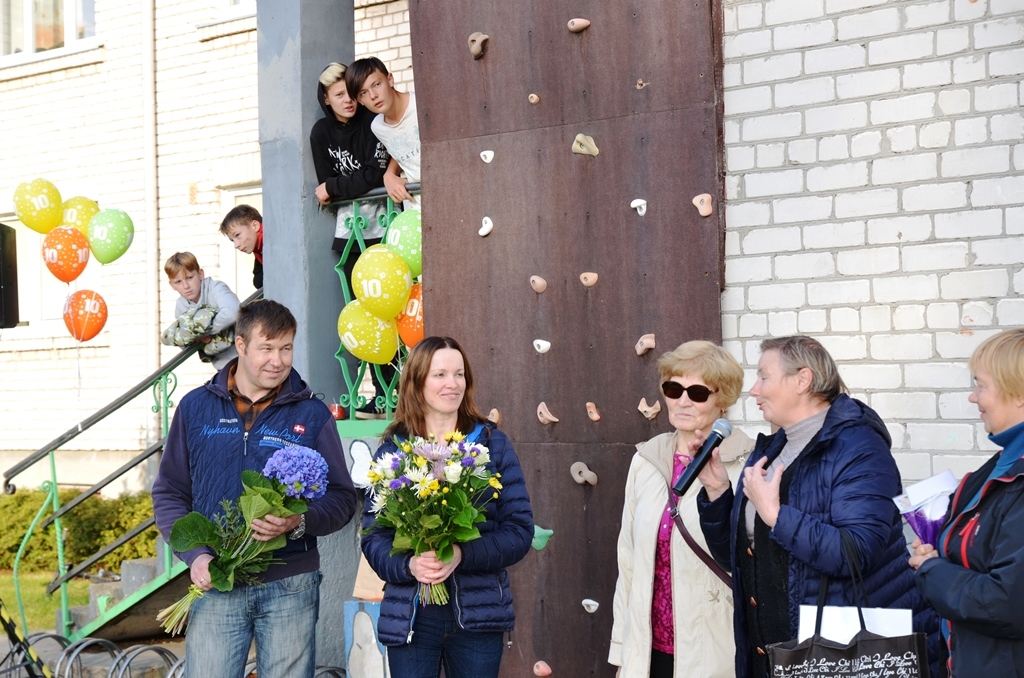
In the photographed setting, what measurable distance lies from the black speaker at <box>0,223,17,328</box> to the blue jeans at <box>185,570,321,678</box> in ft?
12.2

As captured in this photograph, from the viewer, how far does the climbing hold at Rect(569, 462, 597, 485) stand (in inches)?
215

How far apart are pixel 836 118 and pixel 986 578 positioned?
2.72 metres

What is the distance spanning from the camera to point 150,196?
479 inches

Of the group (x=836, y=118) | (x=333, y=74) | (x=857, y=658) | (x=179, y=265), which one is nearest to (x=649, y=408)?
(x=836, y=118)

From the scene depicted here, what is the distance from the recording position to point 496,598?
12.2 feet

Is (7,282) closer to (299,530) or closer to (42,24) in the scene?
(299,530)

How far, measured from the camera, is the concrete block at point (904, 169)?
4.71 meters

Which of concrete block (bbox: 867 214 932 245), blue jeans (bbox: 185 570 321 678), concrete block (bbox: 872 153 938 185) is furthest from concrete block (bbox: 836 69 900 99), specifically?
blue jeans (bbox: 185 570 321 678)

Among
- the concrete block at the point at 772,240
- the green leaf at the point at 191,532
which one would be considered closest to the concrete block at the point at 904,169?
the concrete block at the point at 772,240

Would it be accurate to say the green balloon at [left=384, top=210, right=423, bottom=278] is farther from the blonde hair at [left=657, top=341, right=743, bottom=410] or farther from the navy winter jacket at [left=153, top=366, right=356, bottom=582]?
the blonde hair at [left=657, top=341, right=743, bottom=410]

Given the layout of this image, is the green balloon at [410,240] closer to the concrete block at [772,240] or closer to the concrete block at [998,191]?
the concrete block at [772,240]


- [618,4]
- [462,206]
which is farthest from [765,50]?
[462,206]

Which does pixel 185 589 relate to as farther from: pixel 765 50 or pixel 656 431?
pixel 765 50

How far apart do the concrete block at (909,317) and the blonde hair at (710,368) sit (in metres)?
1.12
